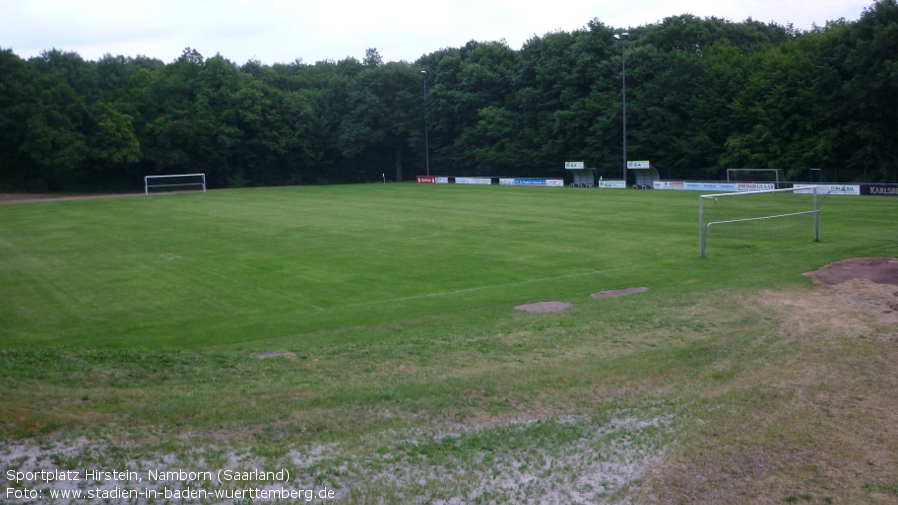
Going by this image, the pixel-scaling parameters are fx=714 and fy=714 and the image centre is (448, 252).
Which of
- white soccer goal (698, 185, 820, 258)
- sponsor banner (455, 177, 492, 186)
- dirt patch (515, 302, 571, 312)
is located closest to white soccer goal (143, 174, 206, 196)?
sponsor banner (455, 177, 492, 186)

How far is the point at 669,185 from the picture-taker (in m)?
59.3

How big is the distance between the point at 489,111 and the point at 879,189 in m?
48.6

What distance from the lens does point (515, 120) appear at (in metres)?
84.9

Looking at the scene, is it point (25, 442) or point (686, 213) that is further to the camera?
point (686, 213)

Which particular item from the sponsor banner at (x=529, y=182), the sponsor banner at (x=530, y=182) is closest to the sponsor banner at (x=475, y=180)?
the sponsor banner at (x=530, y=182)

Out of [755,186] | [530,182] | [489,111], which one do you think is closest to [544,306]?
[755,186]

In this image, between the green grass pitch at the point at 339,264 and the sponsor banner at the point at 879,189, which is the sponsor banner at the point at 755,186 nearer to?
the sponsor banner at the point at 879,189

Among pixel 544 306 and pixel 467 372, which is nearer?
pixel 467 372

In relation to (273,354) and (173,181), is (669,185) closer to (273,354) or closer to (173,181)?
(273,354)

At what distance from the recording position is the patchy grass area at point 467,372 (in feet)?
25.3

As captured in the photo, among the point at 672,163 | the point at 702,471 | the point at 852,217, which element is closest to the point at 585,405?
the point at 702,471

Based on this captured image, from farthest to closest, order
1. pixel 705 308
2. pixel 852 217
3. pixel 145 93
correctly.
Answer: pixel 145 93 → pixel 852 217 → pixel 705 308

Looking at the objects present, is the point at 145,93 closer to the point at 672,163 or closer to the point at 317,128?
the point at 317,128

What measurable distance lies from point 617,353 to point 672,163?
61675 mm
